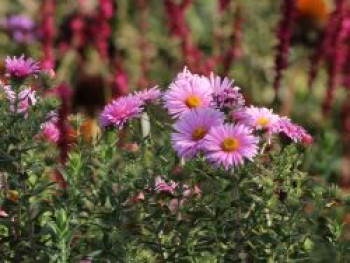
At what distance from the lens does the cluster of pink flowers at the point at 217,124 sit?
7.49ft

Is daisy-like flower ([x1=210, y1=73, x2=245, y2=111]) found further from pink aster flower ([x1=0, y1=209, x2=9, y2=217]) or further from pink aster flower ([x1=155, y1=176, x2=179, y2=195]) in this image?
pink aster flower ([x1=0, y1=209, x2=9, y2=217])

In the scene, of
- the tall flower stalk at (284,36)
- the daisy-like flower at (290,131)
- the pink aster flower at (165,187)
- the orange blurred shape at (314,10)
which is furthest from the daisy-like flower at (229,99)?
the orange blurred shape at (314,10)

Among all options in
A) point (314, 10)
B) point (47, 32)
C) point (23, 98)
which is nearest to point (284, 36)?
point (47, 32)

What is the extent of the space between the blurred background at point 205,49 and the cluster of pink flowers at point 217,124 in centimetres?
139

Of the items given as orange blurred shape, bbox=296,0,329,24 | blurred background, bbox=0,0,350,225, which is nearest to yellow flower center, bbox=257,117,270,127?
blurred background, bbox=0,0,350,225

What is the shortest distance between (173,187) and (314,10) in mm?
5201

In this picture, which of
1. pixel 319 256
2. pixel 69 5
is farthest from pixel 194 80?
pixel 69 5

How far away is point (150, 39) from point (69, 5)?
643mm

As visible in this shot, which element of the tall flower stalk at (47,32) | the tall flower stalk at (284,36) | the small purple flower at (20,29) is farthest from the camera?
the small purple flower at (20,29)

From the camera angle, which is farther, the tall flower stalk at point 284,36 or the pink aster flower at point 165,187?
the tall flower stalk at point 284,36

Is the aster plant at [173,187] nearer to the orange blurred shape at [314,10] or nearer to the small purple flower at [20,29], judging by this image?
the small purple flower at [20,29]

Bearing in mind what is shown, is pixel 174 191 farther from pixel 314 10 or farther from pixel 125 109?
pixel 314 10

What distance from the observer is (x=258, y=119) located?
2488mm

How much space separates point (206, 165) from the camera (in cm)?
241
